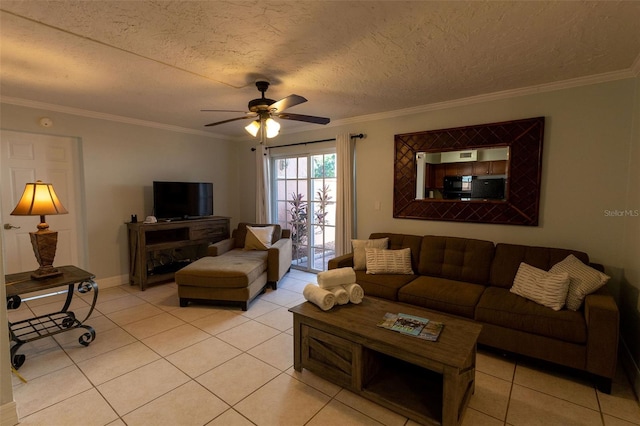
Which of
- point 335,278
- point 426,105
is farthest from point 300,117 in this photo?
point 426,105

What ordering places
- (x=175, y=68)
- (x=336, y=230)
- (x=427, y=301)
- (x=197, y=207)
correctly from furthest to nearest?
(x=197, y=207), (x=336, y=230), (x=427, y=301), (x=175, y=68)

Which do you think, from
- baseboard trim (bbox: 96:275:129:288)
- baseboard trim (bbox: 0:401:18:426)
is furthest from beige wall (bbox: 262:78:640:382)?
baseboard trim (bbox: 96:275:129:288)

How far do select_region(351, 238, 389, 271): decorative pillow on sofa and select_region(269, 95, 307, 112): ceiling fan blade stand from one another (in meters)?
1.86

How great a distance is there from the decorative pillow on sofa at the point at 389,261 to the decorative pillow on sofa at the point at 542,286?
1042 mm

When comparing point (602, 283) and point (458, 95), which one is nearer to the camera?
point (602, 283)

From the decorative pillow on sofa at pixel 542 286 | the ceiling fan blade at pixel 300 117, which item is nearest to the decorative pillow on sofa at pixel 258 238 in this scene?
the ceiling fan blade at pixel 300 117

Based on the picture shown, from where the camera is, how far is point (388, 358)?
2.25 metres

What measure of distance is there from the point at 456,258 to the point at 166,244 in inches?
153

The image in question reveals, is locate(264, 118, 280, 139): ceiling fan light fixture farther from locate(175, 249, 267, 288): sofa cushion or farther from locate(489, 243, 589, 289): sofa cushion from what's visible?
locate(489, 243, 589, 289): sofa cushion

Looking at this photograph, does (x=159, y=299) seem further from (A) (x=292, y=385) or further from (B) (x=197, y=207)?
(A) (x=292, y=385)

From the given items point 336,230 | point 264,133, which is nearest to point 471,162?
point 336,230

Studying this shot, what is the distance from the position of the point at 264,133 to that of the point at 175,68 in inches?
36.3

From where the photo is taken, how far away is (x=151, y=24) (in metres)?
1.92

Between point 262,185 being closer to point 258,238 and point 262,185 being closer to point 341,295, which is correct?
point 258,238
